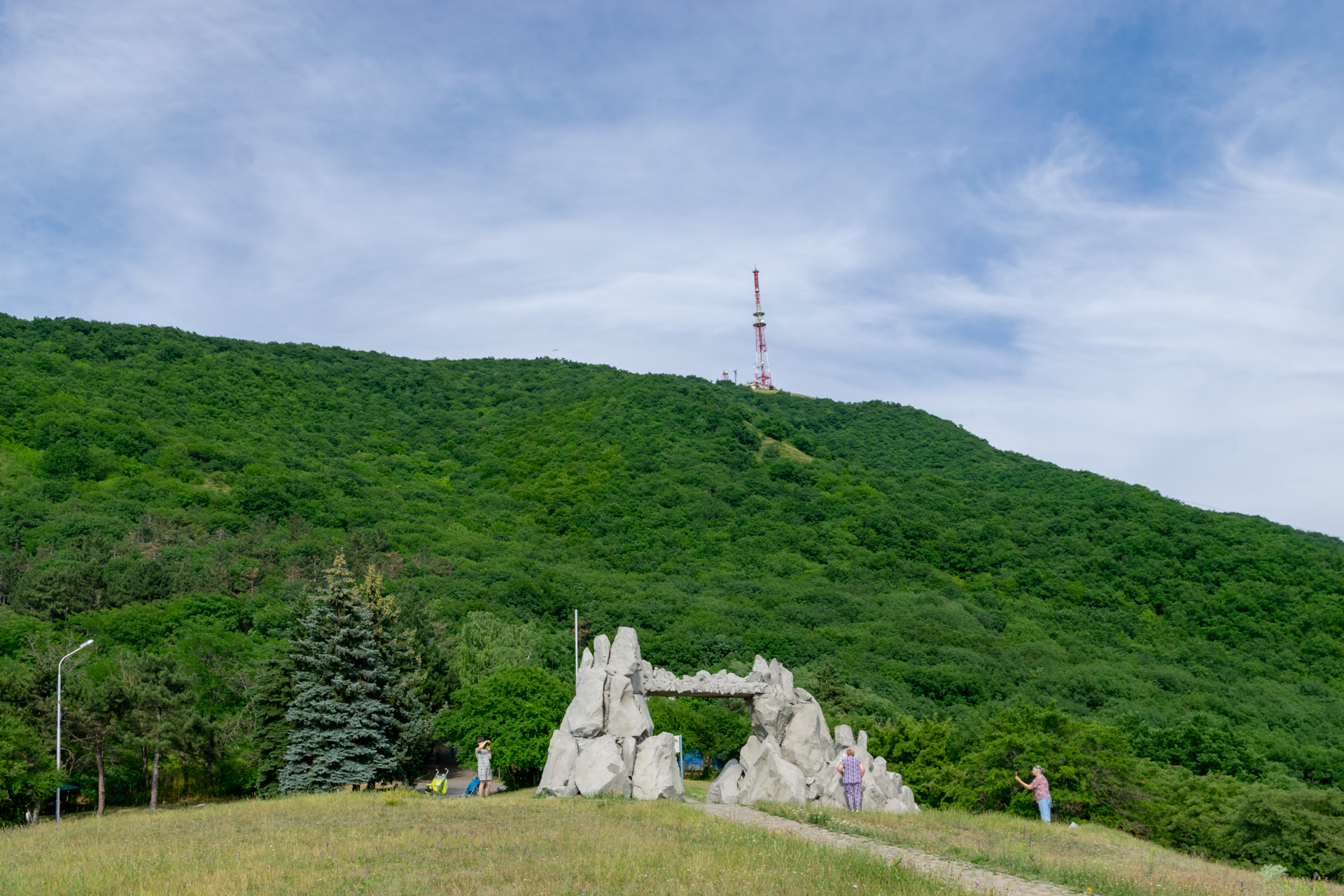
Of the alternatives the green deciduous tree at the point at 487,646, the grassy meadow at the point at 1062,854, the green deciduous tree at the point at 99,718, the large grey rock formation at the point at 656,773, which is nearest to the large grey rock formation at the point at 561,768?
the large grey rock formation at the point at 656,773

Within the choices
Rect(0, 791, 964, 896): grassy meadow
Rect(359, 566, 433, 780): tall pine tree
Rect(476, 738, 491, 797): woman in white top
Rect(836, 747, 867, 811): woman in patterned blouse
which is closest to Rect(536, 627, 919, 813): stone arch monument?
Rect(836, 747, 867, 811): woman in patterned blouse

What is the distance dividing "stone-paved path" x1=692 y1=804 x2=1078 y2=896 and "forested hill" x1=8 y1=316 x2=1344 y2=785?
952 inches

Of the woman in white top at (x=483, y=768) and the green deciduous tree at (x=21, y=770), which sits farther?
the green deciduous tree at (x=21, y=770)

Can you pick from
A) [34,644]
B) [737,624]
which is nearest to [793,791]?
[34,644]

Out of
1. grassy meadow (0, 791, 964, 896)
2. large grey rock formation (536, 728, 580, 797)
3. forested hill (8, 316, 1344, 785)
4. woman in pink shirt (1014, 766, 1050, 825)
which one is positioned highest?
forested hill (8, 316, 1344, 785)

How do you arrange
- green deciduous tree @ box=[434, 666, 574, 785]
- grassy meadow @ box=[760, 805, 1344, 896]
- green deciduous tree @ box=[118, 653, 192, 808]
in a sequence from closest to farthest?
grassy meadow @ box=[760, 805, 1344, 896] < green deciduous tree @ box=[118, 653, 192, 808] < green deciduous tree @ box=[434, 666, 574, 785]

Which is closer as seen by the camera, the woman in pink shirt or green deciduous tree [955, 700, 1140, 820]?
the woman in pink shirt

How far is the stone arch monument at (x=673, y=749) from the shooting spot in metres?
21.8

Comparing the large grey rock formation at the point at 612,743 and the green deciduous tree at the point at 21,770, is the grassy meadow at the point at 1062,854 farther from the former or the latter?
the green deciduous tree at the point at 21,770

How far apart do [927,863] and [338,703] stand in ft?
65.9

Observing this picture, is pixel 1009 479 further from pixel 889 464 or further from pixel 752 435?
pixel 752 435

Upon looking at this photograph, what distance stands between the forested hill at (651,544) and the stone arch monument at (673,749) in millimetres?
16154

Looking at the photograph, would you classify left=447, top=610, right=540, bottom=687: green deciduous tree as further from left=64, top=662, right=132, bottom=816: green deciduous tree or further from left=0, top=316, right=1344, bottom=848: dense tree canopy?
left=64, top=662, right=132, bottom=816: green deciduous tree

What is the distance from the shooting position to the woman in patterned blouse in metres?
21.8
